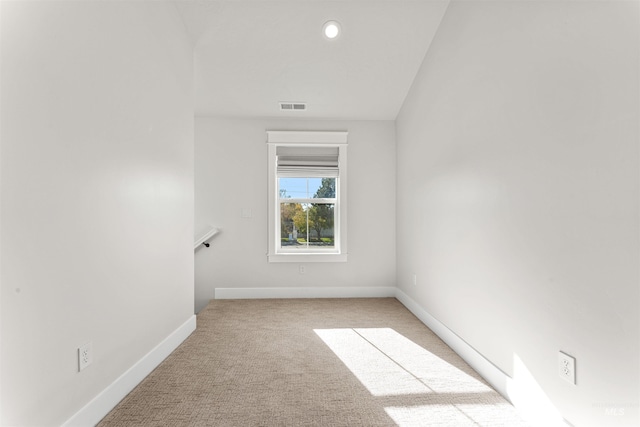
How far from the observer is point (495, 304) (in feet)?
6.67

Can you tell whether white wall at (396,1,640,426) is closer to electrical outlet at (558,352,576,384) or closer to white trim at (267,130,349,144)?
electrical outlet at (558,352,576,384)

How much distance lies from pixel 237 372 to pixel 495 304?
1679 mm

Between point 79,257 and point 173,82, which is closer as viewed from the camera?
point 79,257

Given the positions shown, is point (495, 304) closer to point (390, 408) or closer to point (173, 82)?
point (390, 408)

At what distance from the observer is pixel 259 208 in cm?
430

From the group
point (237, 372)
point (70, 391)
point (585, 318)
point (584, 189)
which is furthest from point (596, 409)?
point (70, 391)

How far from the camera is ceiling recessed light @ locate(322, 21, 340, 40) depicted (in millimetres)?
3006

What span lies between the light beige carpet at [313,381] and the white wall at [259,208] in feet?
3.44

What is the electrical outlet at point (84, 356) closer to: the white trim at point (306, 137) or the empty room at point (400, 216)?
Result: the empty room at point (400, 216)

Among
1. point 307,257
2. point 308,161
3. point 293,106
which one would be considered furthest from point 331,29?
point 307,257

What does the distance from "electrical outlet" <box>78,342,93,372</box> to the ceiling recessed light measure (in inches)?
115

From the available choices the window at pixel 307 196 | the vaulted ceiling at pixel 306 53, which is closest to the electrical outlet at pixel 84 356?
the vaulted ceiling at pixel 306 53

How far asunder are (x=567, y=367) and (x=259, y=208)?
346 centimetres

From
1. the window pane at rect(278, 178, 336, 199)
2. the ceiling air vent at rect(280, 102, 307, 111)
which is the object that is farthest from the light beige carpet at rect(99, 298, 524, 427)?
the ceiling air vent at rect(280, 102, 307, 111)
